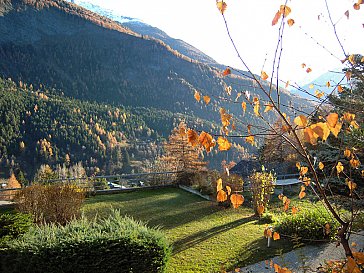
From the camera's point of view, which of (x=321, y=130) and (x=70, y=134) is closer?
(x=321, y=130)

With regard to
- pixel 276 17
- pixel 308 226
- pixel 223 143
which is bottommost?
pixel 308 226

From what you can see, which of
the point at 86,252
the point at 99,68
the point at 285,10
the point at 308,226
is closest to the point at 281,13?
the point at 285,10

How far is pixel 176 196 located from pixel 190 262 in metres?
5.45

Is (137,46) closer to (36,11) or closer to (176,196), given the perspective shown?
(36,11)

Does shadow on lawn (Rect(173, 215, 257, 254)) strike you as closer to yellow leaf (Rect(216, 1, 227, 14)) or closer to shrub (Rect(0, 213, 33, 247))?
shrub (Rect(0, 213, 33, 247))

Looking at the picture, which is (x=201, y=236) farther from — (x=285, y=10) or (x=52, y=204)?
(x=285, y=10)

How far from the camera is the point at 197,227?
6734mm

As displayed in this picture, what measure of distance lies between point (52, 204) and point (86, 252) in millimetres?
2908

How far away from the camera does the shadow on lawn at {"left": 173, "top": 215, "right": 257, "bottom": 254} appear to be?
217 inches

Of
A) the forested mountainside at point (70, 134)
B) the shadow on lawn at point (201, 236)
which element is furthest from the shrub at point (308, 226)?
the forested mountainside at point (70, 134)

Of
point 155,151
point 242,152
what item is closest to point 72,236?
point 242,152

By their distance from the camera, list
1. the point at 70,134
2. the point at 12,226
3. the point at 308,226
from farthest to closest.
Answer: the point at 70,134, the point at 308,226, the point at 12,226

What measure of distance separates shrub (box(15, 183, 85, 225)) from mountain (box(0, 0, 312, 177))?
Result: 72.3m

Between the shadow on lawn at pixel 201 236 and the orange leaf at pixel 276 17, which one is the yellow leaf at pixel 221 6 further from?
the shadow on lawn at pixel 201 236
